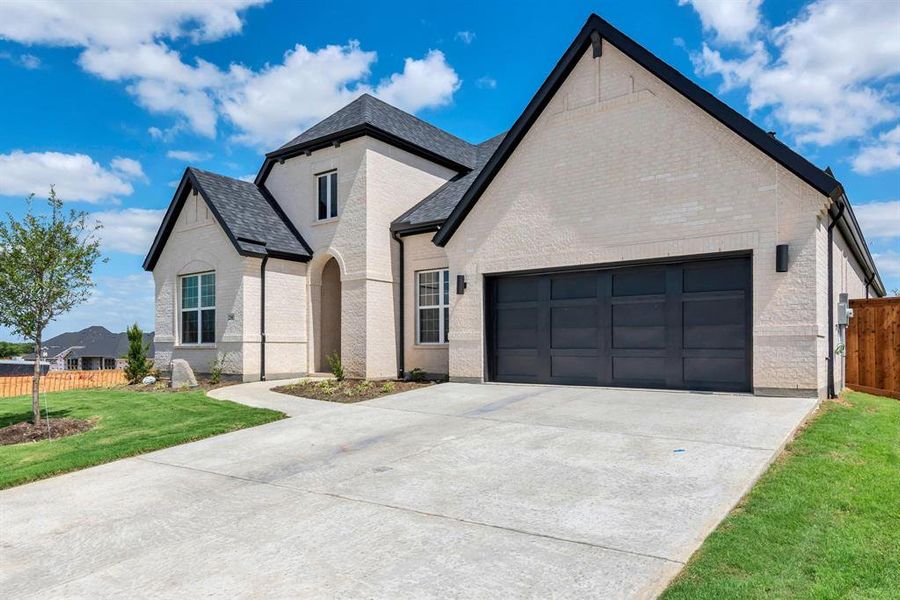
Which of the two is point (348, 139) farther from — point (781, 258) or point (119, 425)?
point (781, 258)

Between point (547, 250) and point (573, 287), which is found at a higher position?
point (547, 250)

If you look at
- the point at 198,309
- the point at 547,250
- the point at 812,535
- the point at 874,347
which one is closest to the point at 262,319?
the point at 198,309

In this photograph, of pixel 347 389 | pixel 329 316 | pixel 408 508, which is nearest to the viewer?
pixel 408 508

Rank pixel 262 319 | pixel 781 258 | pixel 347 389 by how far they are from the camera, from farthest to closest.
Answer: pixel 262 319 < pixel 347 389 < pixel 781 258

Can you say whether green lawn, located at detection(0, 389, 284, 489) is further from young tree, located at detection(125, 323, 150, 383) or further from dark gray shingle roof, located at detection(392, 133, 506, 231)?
dark gray shingle roof, located at detection(392, 133, 506, 231)

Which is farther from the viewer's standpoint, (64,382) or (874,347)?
(64,382)

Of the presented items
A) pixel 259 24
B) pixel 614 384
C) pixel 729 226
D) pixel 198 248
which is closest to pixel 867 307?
pixel 729 226

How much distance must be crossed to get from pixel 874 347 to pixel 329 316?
1427cm

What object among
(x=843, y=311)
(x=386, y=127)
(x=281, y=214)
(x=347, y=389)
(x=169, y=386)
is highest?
(x=386, y=127)

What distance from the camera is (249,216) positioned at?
692 inches

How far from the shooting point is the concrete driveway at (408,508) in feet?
13.3

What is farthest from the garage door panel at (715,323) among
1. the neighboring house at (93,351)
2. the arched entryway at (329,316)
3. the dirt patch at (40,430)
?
the neighboring house at (93,351)

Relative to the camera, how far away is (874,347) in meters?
12.7

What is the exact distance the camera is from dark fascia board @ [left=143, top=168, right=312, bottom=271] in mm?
16406
